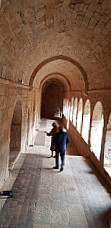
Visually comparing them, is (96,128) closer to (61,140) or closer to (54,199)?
(61,140)

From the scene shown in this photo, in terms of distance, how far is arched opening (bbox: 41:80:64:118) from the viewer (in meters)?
24.7

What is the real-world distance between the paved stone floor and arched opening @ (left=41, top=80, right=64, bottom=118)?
17701 mm

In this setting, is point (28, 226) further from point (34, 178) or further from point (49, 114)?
point (49, 114)

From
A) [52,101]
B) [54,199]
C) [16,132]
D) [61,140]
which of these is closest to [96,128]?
[61,140]

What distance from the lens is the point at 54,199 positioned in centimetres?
507

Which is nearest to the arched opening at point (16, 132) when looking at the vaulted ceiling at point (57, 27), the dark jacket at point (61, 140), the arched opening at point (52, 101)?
the dark jacket at point (61, 140)

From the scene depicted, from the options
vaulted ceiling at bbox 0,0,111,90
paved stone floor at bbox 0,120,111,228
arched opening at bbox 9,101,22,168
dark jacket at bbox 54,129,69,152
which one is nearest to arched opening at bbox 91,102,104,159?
paved stone floor at bbox 0,120,111,228

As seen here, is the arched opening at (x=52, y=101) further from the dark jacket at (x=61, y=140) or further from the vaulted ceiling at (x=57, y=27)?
the dark jacket at (x=61, y=140)

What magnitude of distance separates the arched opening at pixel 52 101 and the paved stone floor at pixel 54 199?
17.7 meters

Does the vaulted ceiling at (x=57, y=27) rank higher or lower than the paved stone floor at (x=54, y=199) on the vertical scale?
higher

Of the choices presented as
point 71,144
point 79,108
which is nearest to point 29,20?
point 79,108

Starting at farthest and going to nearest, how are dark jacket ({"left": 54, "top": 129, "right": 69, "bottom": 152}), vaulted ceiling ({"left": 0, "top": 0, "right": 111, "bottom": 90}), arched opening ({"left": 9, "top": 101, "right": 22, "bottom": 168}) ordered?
arched opening ({"left": 9, "top": 101, "right": 22, "bottom": 168}) → dark jacket ({"left": 54, "top": 129, "right": 69, "bottom": 152}) → vaulted ceiling ({"left": 0, "top": 0, "right": 111, "bottom": 90})

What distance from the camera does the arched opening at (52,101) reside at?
24656 millimetres

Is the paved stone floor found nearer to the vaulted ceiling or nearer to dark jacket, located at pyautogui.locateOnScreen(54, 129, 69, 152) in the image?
dark jacket, located at pyautogui.locateOnScreen(54, 129, 69, 152)
